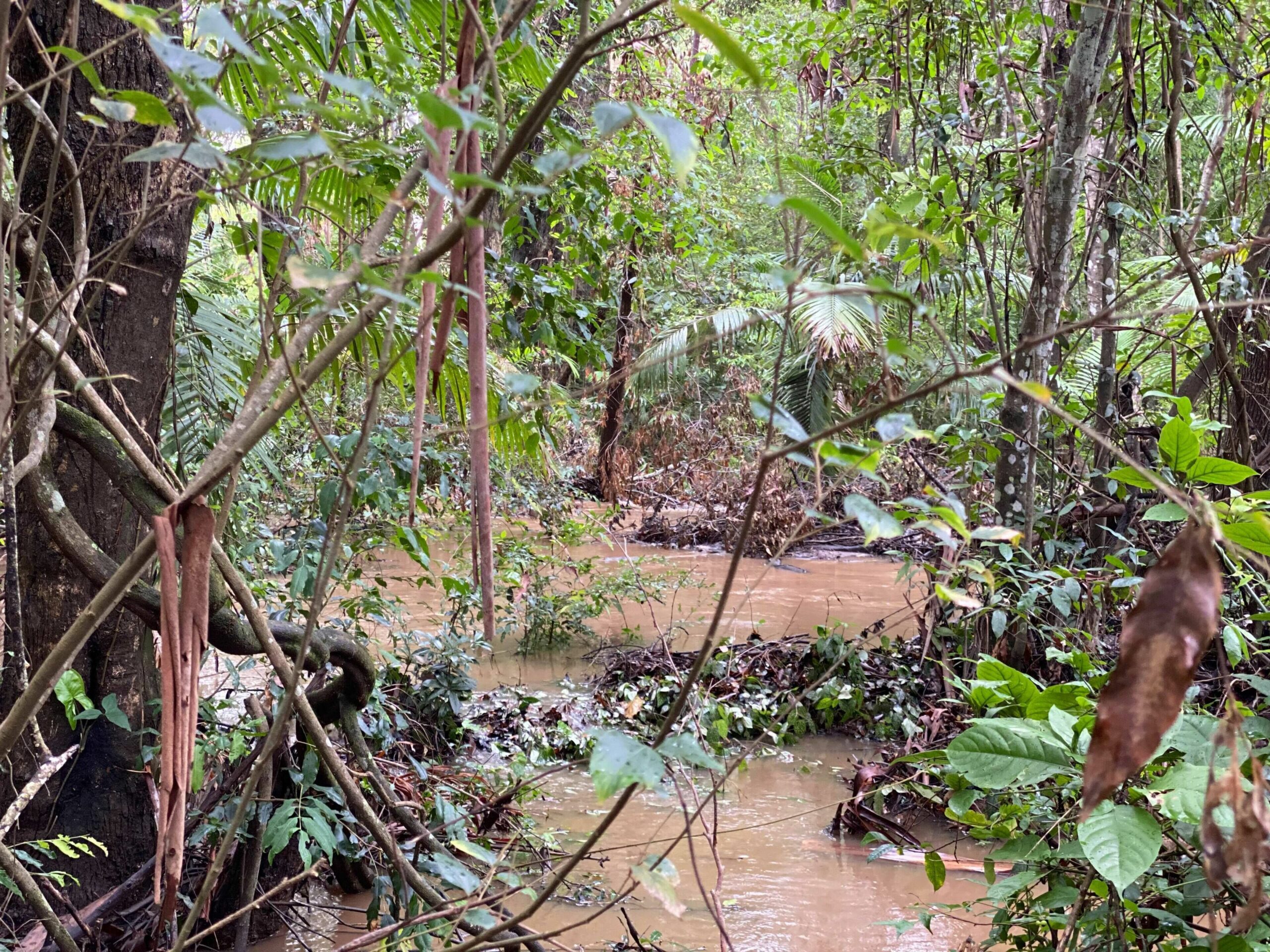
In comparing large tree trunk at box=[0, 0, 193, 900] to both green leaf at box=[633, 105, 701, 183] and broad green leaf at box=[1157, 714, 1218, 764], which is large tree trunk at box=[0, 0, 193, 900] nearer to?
green leaf at box=[633, 105, 701, 183]

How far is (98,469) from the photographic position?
213cm

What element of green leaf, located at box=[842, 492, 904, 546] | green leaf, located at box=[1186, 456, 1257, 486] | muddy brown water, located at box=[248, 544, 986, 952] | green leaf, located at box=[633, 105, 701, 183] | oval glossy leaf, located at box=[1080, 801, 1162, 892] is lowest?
muddy brown water, located at box=[248, 544, 986, 952]

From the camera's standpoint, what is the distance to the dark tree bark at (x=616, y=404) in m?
9.18

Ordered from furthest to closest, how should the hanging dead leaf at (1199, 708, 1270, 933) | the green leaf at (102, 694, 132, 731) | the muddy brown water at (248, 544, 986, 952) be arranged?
1. the muddy brown water at (248, 544, 986, 952)
2. the green leaf at (102, 694, 132, 731)
3. the hanging dead leaf at (1199, 708, 1270, 933)

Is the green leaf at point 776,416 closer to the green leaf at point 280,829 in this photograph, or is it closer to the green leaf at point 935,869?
the green leaf at point 935,869

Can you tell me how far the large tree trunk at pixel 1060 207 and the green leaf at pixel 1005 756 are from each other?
89.6 inches

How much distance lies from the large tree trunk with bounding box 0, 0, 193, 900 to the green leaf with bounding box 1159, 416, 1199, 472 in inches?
75.4

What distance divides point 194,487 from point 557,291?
229cm

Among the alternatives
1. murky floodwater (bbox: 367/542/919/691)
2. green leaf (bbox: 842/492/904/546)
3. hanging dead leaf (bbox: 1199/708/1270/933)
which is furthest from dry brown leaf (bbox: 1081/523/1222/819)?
murky floodwater (bbox: 367/542/919/691)

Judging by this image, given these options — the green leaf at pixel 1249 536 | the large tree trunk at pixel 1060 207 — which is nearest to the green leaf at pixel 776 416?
the green leaf at pixel 1249 536

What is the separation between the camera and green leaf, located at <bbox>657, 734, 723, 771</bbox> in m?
0.95

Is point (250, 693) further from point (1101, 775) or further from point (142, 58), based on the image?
point (1101, 775)

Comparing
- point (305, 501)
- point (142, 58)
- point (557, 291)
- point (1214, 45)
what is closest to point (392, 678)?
point (305, 501)

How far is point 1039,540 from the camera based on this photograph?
4.14m
